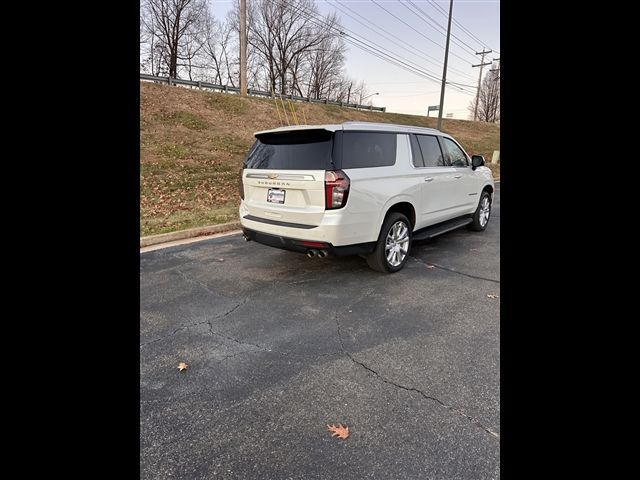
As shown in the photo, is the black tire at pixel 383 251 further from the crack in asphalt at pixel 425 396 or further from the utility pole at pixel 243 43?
the utility pole at pixel 243 43

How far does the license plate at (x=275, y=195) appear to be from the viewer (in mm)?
4793

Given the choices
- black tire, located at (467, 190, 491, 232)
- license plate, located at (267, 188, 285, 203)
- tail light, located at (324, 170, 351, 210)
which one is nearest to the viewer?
tail light, located at (324, 170, 351, 210)

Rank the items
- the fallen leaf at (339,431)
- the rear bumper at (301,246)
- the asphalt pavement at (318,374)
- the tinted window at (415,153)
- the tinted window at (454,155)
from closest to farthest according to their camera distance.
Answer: the asphalt pavement at (318,374)
the fallen leaf at (339,431)
the rear bumper at (301,246)
the tinted window at (415,153)
the tinted window at (454,155)

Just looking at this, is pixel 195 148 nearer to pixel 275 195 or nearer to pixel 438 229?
pixel 275 195

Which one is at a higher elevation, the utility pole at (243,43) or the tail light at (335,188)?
the utility pole at (243,43)

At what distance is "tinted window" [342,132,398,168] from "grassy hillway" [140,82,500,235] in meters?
4.06

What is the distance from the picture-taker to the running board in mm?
5776

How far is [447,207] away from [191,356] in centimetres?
462

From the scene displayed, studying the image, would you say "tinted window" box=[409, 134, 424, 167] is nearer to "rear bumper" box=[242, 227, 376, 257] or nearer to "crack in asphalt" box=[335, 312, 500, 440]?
"rear bumper" box=[242, 227, 376, 257]

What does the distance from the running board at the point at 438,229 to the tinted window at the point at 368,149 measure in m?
1.21

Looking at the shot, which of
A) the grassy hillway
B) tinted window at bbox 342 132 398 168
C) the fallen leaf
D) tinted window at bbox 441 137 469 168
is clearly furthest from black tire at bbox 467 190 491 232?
the fallen leaf

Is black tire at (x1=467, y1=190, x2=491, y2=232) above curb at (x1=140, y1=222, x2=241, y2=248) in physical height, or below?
above

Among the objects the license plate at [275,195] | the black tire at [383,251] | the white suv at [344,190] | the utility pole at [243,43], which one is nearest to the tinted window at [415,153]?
the white suv at [344,190]
